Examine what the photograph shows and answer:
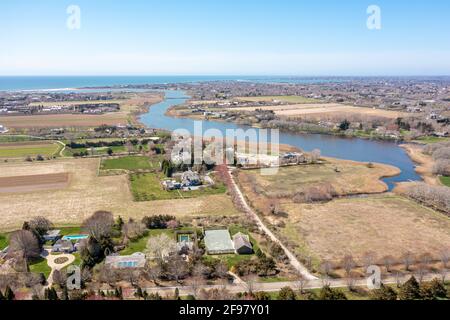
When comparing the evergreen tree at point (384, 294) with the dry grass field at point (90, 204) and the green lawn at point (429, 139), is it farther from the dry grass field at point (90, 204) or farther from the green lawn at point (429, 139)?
the green lawn at point (429, 139)

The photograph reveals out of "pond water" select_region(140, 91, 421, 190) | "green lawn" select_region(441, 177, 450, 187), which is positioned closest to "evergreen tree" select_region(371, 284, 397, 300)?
"pond water" select_region(140, 91, 421, 190)

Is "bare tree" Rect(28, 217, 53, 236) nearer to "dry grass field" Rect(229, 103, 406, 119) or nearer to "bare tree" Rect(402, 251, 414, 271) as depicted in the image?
"bare tree" Rect(402, 251, 414, 271)

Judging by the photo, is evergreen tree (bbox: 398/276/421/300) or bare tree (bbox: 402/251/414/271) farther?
bare tree (bbox: 402/251/414/271)

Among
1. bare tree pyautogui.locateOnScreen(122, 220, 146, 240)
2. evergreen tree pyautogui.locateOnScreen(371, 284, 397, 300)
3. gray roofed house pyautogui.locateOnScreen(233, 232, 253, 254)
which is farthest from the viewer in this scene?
bare tree pyautogui.locateOnScreen(122, 220, 146, 240)

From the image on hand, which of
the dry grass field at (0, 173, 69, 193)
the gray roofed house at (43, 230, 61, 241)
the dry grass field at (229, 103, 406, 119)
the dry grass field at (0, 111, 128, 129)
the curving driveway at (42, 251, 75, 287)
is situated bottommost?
the curving driveway at (42, 251, 75, 287)

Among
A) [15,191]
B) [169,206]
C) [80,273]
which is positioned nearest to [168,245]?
[80,273]

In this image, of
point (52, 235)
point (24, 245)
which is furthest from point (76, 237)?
point (24, 245)
